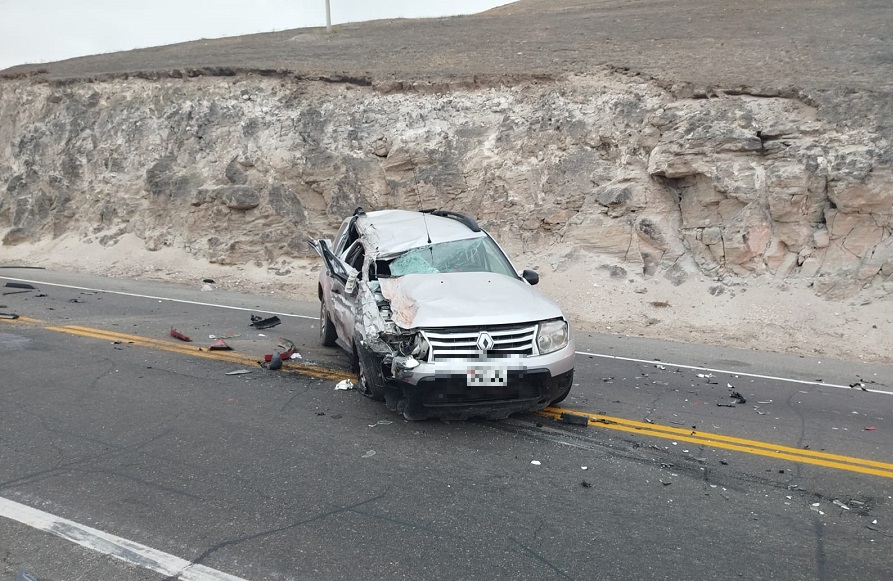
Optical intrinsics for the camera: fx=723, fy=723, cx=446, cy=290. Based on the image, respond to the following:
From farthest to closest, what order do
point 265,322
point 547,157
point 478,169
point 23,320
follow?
point 478,169
point 547,157
point 265,322
point 23,320

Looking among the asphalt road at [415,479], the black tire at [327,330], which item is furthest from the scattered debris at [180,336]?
the black tire at [327,330]

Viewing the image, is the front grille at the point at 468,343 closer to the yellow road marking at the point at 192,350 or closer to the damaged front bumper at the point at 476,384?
the damaged front bumper at the point at 476,384

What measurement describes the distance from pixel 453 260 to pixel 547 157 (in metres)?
10.8

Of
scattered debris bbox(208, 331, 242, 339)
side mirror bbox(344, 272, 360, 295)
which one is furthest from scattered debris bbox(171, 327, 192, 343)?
side mirror bbox(344, 272, 360, 295)

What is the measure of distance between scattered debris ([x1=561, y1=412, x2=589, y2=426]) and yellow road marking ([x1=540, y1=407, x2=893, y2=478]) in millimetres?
65

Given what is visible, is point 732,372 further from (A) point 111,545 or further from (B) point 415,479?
(A) point 111,545

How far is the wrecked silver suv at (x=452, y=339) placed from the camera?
19.2ft

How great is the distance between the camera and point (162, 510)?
4582mm

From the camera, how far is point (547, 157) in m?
17.6

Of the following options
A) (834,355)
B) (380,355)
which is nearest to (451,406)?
(380,355)

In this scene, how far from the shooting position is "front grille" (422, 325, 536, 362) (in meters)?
5.85

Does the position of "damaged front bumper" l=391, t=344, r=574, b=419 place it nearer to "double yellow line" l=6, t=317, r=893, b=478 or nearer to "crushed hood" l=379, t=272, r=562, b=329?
"crushed hood" l=379, t=272, r=562, b=329

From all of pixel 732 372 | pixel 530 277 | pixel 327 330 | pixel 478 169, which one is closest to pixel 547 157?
pixel 478 169

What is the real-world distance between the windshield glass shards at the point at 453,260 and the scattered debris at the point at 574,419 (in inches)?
64.4
